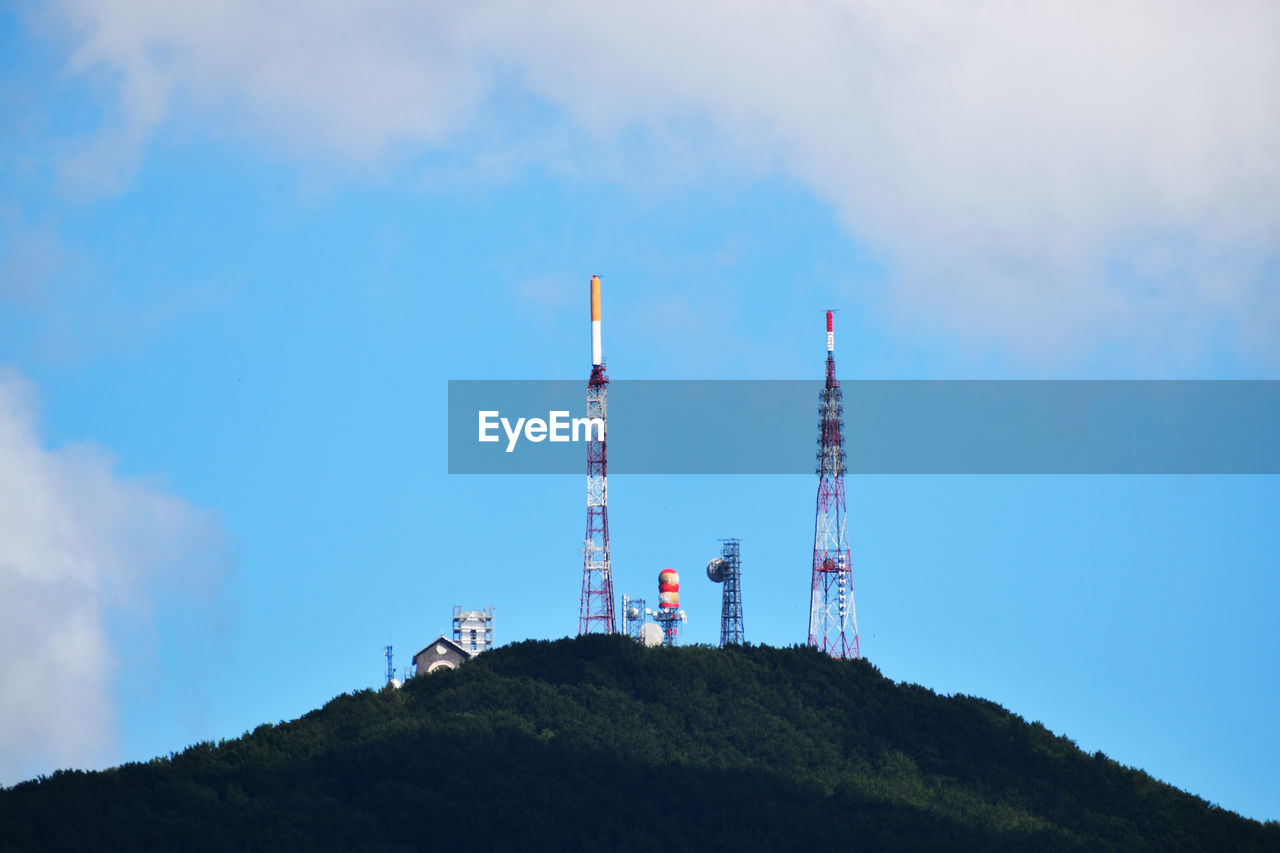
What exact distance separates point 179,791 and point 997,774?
176 ft

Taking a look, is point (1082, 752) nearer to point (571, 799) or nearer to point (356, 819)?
point (571, 799)

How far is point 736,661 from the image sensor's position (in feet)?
430

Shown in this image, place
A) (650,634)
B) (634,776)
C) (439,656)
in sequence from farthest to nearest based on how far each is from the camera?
(439,656), (650,634), (634,776)

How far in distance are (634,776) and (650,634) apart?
930 inches

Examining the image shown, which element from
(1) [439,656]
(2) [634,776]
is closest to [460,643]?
(1) [439,656]

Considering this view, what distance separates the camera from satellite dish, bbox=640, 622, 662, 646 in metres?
133

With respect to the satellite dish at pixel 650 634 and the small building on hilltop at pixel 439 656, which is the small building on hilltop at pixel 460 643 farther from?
the satellite dish at pixel 650 634

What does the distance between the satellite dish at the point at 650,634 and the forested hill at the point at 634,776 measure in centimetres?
344

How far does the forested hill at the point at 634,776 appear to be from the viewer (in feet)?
332

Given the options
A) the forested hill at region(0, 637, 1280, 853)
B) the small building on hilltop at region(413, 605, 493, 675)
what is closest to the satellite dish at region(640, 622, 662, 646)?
the forested hill at region(0, 637, 1280, 853)

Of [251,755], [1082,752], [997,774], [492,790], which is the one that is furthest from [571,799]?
[1082,752]

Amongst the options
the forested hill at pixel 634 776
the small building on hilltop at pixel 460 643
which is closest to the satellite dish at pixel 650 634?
the forested hill at pixel 634 776

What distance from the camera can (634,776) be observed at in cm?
11112

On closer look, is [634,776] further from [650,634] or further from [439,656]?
[439,656]
